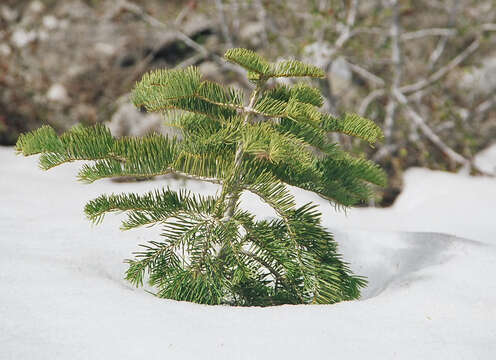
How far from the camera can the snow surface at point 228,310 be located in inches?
56.9

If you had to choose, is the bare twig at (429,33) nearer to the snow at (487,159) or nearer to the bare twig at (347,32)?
the bare twig at (347,32)

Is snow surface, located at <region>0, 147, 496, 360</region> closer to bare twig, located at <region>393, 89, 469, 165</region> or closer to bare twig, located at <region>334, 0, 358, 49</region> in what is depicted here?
bare twig, located at <region>393, 89, 469, 165</region>

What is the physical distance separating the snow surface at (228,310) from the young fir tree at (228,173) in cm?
11

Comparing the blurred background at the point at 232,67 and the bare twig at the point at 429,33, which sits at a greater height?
the bare twig at the point at 429,33

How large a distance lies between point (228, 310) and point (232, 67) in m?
3.56

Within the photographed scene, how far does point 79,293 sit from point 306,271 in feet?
2.44

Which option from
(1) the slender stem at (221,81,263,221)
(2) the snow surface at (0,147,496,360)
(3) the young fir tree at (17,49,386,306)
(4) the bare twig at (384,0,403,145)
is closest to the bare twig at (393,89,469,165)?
(4) the bare twig at (384,0,403,145)

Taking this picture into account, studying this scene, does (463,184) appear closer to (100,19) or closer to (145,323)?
(145,323)

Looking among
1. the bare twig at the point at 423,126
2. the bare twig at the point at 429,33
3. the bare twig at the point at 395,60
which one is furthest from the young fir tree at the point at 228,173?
the bare twig at the point at 429,33

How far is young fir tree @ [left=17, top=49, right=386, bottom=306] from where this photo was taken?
166cm

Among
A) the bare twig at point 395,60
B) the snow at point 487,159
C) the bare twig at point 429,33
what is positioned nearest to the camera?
the bare twig at point 395,60

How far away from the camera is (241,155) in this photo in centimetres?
170

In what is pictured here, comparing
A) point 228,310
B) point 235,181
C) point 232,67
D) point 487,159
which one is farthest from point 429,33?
point 228,310

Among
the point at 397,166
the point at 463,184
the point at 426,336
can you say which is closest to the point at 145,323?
the point at 426,336
